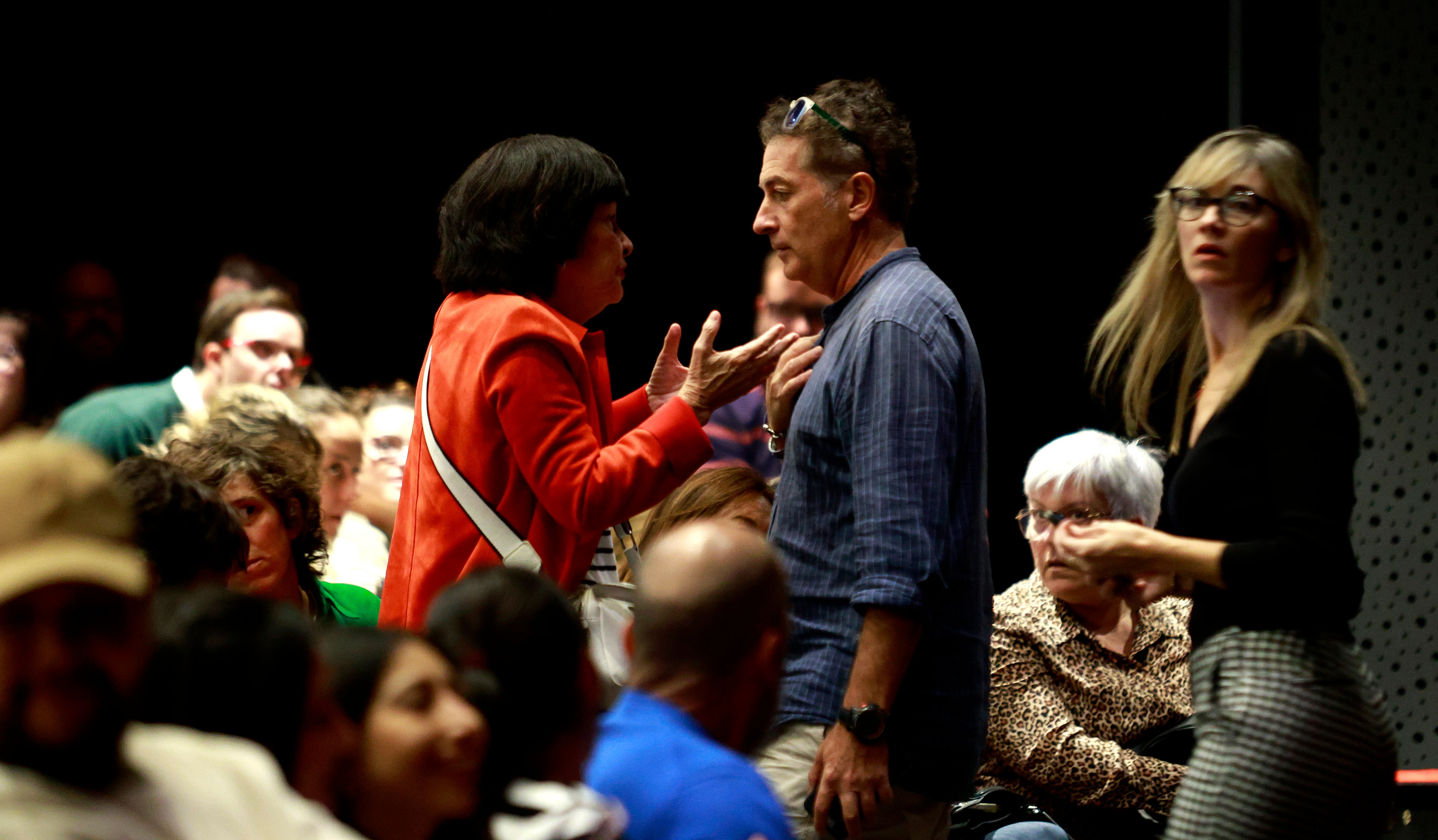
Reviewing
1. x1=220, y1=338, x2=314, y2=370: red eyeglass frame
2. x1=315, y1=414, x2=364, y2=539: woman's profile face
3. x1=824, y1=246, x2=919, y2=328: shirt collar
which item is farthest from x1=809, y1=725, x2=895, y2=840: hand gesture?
x1=220, y1=338, x2=314, y2=370: red eyeglass frame

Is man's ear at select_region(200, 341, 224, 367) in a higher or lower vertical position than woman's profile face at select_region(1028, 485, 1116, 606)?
higher

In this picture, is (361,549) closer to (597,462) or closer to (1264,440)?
(597,462)

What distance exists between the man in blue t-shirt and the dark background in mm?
4163

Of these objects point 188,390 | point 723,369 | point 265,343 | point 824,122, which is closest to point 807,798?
point 723,369

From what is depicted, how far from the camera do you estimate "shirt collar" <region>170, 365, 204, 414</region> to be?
12.8 feet

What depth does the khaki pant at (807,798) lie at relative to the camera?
2.01 metres

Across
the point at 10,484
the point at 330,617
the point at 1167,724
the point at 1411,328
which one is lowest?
the point at 1167,724

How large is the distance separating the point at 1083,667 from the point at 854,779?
3.76 feet

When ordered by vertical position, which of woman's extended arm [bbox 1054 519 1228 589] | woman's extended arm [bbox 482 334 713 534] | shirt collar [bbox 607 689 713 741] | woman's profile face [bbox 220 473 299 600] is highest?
woman's extended arm [bbox 482 334 713 534]

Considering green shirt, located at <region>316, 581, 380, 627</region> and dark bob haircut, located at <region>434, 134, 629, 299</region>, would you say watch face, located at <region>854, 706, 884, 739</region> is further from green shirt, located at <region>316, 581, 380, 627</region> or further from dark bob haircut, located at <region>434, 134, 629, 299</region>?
green shirt, located at <region>316, 581, 380, 627</region>

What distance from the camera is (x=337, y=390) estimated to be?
5.84 metres

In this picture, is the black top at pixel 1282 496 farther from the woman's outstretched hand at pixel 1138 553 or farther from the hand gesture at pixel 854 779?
the hand gesture at pixel 854 779

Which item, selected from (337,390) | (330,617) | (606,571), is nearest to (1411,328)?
(606,571)

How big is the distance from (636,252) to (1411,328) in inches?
111
